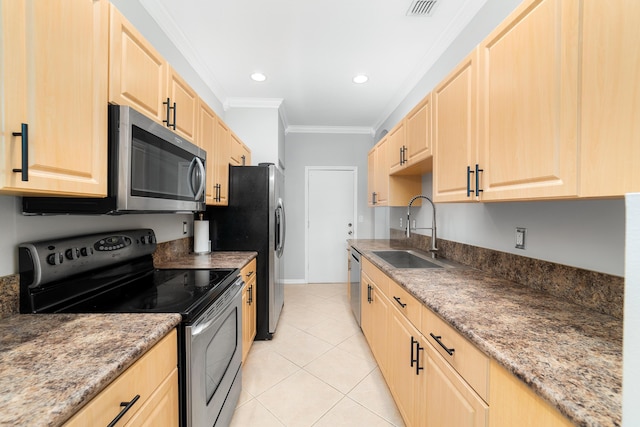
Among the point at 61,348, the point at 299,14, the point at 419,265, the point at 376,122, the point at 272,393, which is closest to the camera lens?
the point at 61,348

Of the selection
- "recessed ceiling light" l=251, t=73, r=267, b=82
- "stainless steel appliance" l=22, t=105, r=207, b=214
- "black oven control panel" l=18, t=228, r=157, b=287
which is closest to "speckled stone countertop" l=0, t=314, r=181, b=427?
"black oven control panel" l=18, t=228, r=157, b=287

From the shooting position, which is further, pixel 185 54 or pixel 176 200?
pixel 185 54

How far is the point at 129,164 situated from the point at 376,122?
12.7ft

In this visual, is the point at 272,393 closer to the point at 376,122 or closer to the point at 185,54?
the point at 185,54

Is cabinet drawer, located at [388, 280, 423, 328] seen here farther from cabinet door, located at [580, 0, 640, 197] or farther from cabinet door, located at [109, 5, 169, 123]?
cabinet door, located at [109, 5, 169, 123]

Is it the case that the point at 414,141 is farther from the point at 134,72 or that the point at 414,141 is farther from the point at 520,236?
the point at 134,72

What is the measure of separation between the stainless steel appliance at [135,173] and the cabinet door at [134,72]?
0.12 meters

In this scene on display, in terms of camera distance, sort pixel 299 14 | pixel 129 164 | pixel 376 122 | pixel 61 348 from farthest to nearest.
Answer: pixel 376 122
pixel 299 14
pixel 129 164
pixel 61 348

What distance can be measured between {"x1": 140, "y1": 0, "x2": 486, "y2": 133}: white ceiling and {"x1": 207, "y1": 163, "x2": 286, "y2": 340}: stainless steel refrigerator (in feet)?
3.54

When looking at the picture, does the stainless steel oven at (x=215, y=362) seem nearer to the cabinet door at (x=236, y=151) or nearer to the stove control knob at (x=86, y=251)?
the stove control knob at (x=86, y=251)

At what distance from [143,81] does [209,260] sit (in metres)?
1.32

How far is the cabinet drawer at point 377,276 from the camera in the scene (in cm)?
188

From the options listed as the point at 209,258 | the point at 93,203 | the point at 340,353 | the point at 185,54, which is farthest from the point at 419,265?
the point at 185,54

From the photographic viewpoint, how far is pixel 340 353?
2418mm
